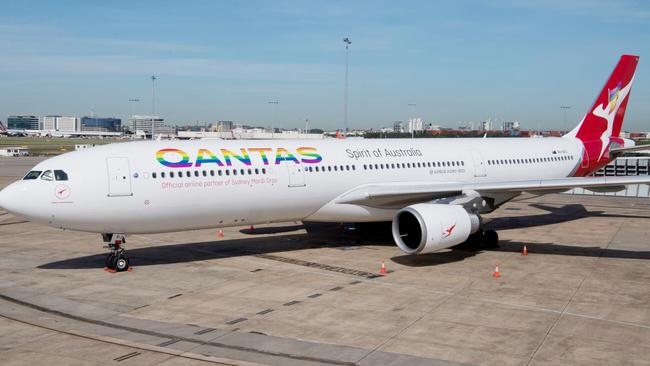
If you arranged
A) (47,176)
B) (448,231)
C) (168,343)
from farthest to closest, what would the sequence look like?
(448,231) < (47,176) < (168,343)

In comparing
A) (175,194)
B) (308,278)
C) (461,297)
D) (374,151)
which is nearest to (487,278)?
(461,297)

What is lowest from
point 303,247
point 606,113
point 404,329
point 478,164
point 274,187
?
point 404,329

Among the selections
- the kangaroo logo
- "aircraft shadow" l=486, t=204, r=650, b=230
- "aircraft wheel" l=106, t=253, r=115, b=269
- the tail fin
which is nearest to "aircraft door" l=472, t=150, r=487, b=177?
"aircraft shadow" l=486, t=204, r=650, b=230

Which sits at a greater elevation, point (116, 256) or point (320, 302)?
point (116, 256)

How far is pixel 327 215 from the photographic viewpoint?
842 inches

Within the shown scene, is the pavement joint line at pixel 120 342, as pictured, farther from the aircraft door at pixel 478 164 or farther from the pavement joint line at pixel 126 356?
the aircraft door at pixel 478 164

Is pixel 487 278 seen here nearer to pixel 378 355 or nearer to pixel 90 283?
pixel 378 355

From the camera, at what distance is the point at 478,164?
2533 cm

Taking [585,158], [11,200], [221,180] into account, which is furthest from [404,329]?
[585,158]

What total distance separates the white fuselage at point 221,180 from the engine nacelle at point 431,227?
1.91 metres

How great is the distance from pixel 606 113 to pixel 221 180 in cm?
2097

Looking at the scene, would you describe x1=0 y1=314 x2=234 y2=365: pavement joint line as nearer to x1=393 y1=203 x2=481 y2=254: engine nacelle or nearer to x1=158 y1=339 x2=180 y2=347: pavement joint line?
x1=158 y1=339 x2=180 y2=347: pavement joint line

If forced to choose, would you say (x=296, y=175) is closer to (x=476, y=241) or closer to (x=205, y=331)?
(x=476, y=241)

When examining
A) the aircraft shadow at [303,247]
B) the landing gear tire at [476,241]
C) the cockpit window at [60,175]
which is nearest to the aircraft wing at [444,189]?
the landing gear tire at [476,241]
